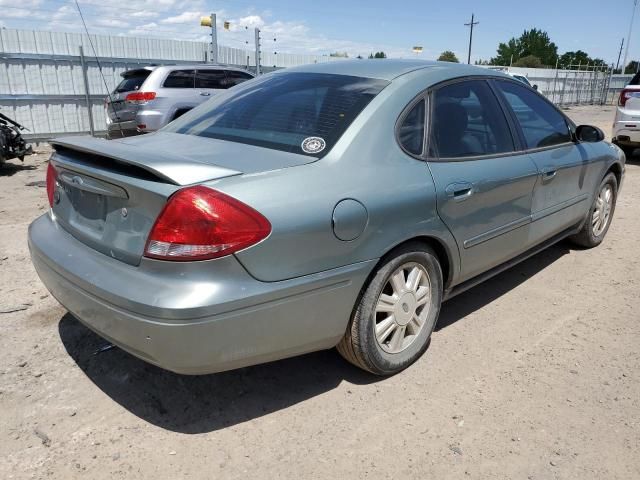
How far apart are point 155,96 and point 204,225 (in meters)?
8.48

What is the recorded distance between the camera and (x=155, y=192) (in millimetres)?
2127

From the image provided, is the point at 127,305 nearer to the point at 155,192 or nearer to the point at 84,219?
the point at 155,192

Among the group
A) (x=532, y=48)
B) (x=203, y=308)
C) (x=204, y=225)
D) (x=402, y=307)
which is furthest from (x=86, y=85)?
(x=532, y=48)

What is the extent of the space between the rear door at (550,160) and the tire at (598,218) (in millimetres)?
352

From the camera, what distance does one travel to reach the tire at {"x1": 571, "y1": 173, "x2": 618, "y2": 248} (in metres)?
4.84

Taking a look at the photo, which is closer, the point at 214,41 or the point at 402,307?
the point at 402,307

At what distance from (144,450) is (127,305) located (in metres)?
0.67

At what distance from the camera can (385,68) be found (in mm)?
3113

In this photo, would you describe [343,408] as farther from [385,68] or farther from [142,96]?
[142,96]

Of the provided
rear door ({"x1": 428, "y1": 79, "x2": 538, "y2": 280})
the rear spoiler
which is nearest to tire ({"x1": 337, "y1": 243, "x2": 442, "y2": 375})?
rear door ({"x1": 428, "y1": 79, "x2": 538, "y2": 280})

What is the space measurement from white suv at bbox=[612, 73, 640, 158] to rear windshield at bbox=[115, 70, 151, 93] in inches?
343

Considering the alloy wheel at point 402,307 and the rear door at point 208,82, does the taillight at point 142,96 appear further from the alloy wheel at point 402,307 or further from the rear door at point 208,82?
the alloy wheel at point 402,307

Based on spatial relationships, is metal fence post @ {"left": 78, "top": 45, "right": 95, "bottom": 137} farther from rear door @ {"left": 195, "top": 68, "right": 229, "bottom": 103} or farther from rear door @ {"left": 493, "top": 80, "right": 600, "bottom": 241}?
rear door @ {"left": 493, "top": 80, "right": 600, "bottom": 241}

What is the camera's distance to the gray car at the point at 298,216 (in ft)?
6.88
